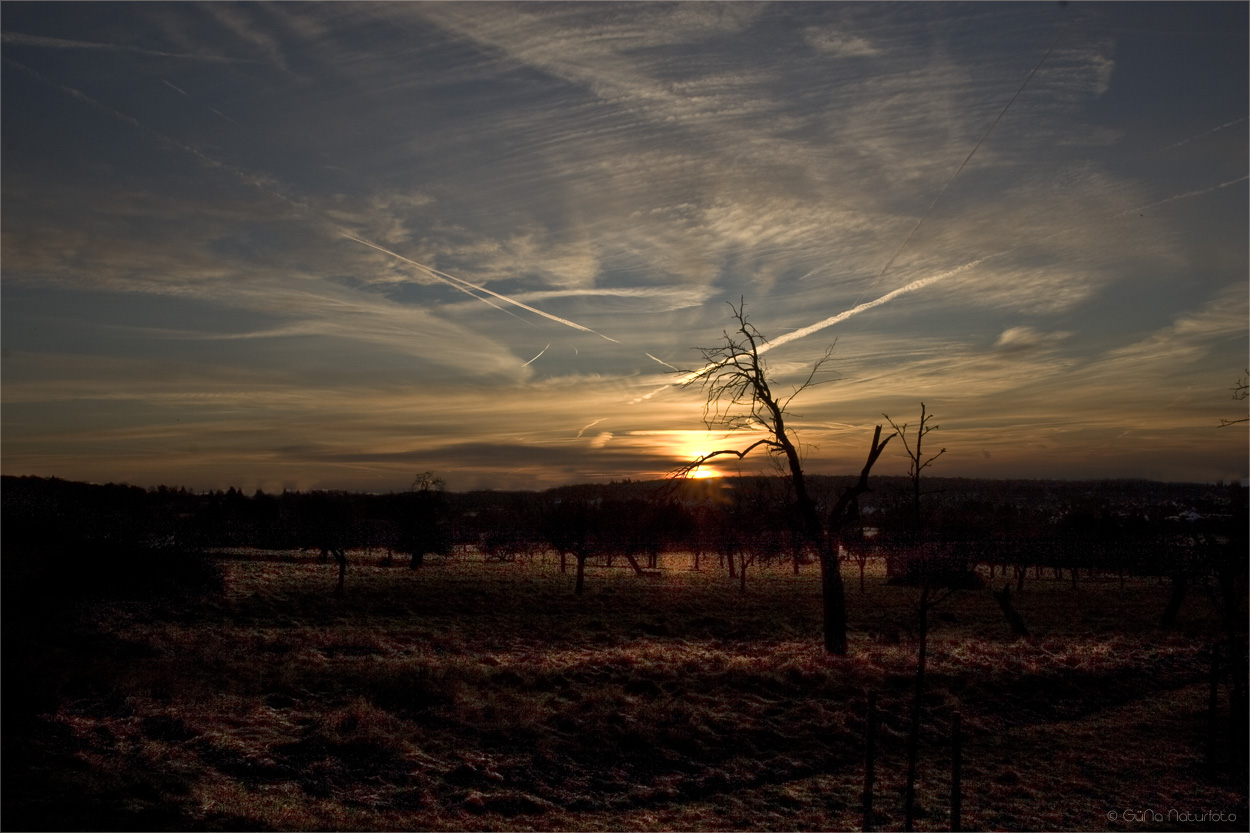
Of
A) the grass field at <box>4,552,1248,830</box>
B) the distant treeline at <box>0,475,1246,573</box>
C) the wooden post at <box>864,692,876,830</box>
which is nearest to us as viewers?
the wooden post at <box>864,692,876,830</box>

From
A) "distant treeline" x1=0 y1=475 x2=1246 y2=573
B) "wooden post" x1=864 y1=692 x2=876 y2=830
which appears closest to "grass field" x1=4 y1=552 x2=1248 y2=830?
"wooden post" x1=864 y1=692 x2=876 y2=830

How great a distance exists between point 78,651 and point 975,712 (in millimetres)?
24158

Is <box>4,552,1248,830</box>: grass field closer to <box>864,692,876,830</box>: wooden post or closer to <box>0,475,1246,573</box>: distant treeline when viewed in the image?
<box>864,692,876,830</box>: wooden post

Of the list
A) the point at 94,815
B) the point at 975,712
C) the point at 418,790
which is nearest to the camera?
the point at 94,815

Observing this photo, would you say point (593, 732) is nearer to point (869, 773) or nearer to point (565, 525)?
point (869, 773)

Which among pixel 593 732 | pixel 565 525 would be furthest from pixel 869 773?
pixel 565 525

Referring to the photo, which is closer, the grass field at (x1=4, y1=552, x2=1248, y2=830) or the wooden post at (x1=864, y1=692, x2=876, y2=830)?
the wooden post at (x1=864, y1=692, x2=876, y2=830)

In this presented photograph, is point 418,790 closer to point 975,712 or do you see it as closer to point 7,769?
point 7,769

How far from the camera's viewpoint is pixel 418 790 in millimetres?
10805

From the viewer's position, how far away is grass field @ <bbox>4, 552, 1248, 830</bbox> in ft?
32.6

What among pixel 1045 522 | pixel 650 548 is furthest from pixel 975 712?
pixel 1045 522

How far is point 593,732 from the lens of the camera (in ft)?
45.6

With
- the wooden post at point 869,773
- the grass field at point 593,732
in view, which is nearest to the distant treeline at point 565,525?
the grass field at point 593,732

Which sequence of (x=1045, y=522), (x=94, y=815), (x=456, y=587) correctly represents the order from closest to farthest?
1. (x=94, y=815)
2. (x=456, y=587)
3. (x=1045, y=522)
